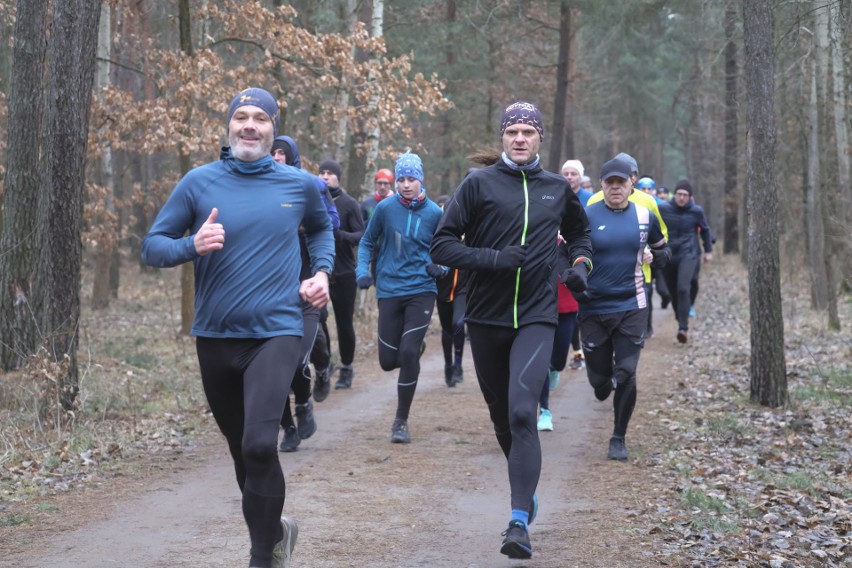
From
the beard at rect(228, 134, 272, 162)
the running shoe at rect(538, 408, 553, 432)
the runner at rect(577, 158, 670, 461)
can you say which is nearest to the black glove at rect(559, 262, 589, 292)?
the beard at rect(228, 134, 272, 162)

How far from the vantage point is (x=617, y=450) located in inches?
349

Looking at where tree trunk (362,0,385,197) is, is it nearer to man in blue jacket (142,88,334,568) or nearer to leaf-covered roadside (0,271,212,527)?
leaf-covered roadside (0,271,212,527)

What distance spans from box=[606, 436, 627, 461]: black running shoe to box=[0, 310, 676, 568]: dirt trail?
0.10m

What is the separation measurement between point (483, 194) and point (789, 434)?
17.0 feet

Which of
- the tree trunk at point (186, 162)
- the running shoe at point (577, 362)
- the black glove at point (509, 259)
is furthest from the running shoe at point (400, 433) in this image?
the tree trunk at point (186, 162)

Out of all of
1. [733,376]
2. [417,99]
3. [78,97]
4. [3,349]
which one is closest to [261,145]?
[78,97]

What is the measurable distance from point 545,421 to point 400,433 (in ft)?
5.18

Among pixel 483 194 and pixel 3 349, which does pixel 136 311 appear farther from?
pixel 483 194

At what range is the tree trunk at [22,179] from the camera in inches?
441

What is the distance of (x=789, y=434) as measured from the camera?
9.86 m

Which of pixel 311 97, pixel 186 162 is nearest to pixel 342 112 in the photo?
pixel 186 162

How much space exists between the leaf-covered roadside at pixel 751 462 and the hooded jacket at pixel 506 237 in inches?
64.1

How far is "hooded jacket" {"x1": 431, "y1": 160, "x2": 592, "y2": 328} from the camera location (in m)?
6.00

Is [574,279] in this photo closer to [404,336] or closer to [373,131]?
[404,336]
